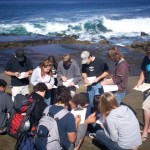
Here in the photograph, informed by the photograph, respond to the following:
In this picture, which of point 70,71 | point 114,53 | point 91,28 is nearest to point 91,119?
point 114,53

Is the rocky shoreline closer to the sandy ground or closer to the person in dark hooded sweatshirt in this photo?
the sandy ground

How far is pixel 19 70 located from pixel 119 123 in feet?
11.6

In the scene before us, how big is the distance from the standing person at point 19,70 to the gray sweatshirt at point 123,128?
10.6 feet

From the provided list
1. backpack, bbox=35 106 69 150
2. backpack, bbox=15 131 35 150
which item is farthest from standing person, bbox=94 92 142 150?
backpack, bbox=15 131 35 150

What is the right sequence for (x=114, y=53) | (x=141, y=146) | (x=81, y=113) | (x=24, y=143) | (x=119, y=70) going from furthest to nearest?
(x=119, y=70), (x=114, y=53), (x=141, y=146), (x=81, y=113), (x=24, y=143)

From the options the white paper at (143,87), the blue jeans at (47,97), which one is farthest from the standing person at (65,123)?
the blue jeans at (47,97)

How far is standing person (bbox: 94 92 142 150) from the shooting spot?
5840 millimetres

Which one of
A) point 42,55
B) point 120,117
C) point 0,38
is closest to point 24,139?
point 120,117

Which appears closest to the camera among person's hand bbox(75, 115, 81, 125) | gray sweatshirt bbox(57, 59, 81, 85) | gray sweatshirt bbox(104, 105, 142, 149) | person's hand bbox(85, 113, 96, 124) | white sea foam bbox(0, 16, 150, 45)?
gray sweatshirt bbox(104, 105, 142, 149)

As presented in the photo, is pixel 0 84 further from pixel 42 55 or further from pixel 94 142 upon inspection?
pixel 42 55

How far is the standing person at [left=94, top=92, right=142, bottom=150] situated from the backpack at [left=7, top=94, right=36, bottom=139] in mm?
1636

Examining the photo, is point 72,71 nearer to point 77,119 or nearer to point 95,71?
point 95,71

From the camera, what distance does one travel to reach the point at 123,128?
586 cm

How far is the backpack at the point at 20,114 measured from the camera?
6844mm
